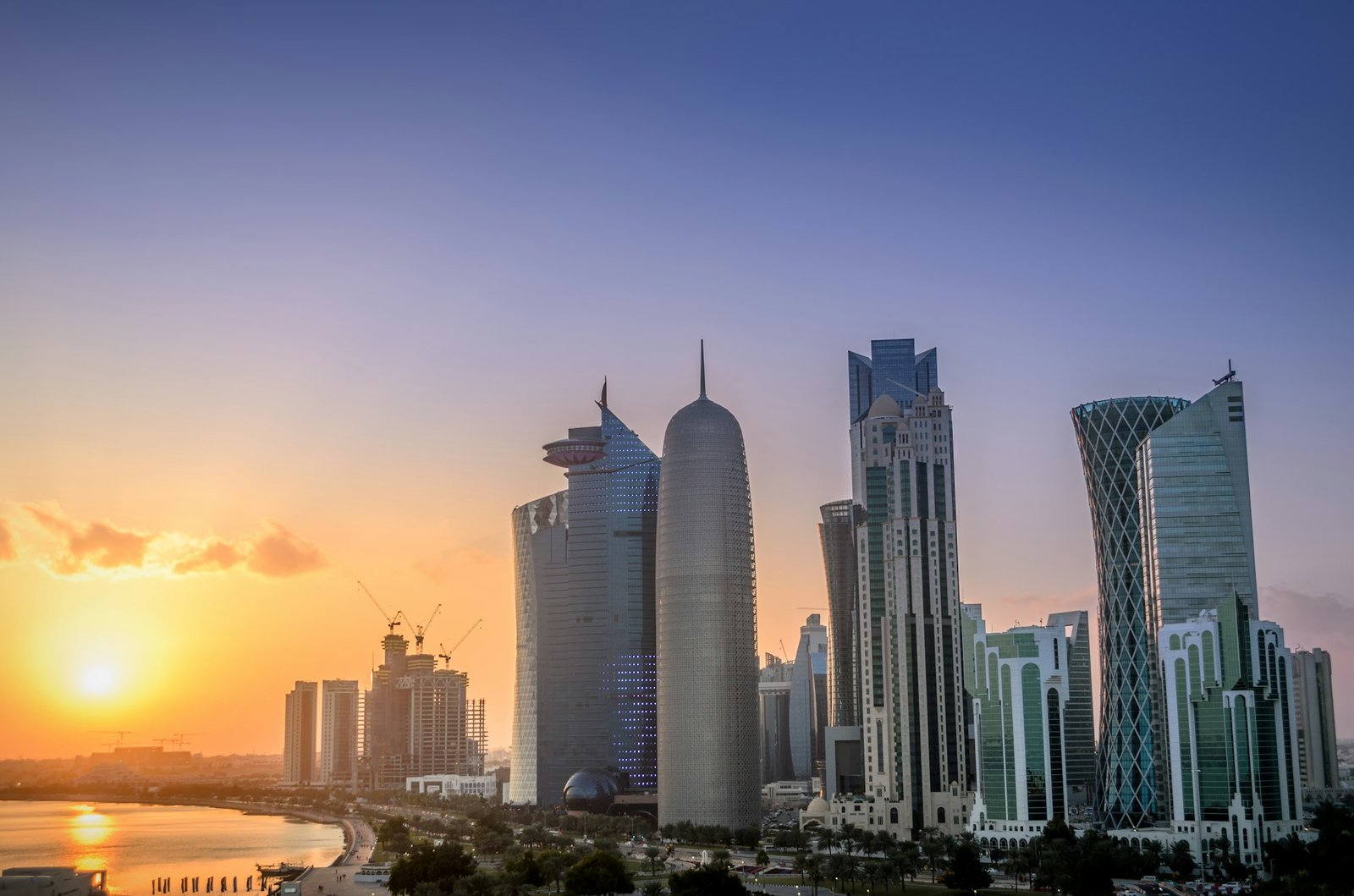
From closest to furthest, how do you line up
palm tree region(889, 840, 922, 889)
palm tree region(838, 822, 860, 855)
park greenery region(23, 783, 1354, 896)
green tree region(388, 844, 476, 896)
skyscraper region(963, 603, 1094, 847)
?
park greenery region(23, 783, 1354, 896) < green tree region(388, 844, 476, 896) < palm tree region(889, 840, 922, 889) < skyscraper region(963, 603, 1094, 847) < palm tree region(838, 822, 860, 855)

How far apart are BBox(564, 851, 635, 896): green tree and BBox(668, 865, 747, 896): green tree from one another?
8961 mm

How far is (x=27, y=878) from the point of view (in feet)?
390

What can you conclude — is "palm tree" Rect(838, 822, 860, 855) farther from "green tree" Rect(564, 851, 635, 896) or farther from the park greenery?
"green tree" Rect(564, 851, 635, 896)

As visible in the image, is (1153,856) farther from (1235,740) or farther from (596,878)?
(596,878)

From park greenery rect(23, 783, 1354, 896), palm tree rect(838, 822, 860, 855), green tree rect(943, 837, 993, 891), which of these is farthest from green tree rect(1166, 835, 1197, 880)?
palm tree rect(838, 822, 860, 855)

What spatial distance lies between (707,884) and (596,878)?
46.8 ft

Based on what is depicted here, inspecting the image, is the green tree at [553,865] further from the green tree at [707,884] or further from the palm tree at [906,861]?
the palm tree at [906,861]

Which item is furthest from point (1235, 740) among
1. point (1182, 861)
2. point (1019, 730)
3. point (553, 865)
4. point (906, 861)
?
point (553, 865)

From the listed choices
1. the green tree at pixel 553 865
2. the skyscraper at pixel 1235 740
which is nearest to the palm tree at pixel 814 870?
the green tree at pixel 553 865

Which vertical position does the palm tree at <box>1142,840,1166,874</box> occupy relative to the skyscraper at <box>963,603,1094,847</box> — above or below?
below

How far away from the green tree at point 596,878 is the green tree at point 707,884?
8961 mm

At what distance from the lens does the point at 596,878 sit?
138 m

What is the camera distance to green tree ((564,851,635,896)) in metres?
138

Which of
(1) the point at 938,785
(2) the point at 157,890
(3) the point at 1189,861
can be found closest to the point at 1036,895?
(3) the point at 1189,861
